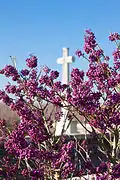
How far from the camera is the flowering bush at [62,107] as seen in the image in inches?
111

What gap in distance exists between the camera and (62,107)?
3.64m

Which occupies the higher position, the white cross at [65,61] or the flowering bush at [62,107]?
the white cross at [65,61]

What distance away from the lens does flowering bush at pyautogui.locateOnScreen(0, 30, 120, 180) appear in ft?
9.26

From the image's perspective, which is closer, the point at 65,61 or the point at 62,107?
the point at 62,107

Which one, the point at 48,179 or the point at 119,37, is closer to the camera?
the point at 48,179

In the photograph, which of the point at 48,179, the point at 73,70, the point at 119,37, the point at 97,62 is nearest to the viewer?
the point at 48,179

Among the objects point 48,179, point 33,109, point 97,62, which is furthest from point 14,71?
point 48,179

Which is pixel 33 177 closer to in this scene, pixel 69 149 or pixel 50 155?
pixel 50 155

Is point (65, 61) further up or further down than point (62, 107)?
further up

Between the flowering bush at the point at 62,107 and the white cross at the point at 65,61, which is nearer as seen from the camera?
the flowering bush at the point at 62,107

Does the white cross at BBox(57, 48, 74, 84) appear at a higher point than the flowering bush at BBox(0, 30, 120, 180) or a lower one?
higher

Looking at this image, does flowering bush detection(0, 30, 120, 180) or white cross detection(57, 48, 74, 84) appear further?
white cross detection(57, 48, 74, 84)

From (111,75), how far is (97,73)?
304 mm

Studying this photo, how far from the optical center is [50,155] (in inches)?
105
